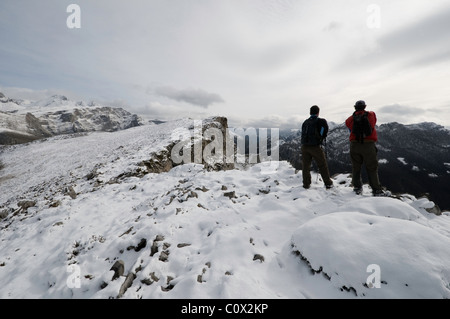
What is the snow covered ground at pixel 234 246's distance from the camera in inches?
142

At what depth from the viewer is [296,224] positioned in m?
6.46

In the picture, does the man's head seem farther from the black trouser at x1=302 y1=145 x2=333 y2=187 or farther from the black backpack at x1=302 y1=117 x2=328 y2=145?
the black trouser at x1=302 y1=145 x2=333 y2=187

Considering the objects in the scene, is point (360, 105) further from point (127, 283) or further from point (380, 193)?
point (127, 283)

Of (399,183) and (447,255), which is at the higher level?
(447,255)

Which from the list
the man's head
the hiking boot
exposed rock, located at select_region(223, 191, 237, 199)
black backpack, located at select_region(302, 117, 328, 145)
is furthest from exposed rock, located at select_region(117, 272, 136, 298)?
the man's head

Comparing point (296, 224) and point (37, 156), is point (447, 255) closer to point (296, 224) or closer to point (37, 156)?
point (296, 224)

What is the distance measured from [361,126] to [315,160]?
2144 millimetres

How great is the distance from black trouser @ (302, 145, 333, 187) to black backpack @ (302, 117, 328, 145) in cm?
29

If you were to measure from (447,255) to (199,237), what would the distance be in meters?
5.38

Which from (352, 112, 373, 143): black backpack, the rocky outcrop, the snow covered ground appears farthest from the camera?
the rocky outcrop

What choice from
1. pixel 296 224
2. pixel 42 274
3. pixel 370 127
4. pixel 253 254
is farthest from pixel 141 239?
pixel 370 127

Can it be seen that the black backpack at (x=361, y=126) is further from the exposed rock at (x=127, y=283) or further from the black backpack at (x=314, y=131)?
the exposed rock at (x=127, y=283)

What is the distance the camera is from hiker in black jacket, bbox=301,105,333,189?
8.33m

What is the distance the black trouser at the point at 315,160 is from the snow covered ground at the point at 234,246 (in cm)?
48
